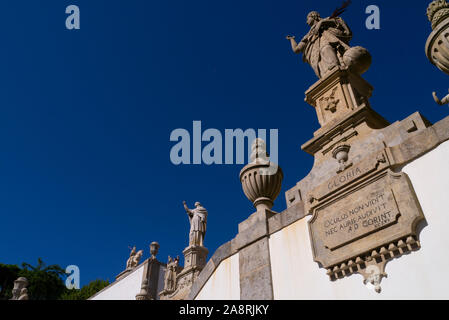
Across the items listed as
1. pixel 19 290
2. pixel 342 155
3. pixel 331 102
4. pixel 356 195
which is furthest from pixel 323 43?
pixel 19 290

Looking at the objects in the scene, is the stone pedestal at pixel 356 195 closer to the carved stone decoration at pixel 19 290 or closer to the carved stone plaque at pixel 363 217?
the carved stone plaque at pixel 363 217

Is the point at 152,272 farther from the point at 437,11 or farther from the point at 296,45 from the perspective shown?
the point at 437,11

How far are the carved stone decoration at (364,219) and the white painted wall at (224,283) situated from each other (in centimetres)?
176

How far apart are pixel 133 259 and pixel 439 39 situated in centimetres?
2339

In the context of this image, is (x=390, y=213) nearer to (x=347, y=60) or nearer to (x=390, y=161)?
(x=390, y=161)

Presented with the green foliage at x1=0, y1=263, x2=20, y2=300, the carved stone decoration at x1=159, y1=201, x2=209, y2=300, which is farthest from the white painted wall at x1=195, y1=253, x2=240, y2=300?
the green foliage at x1=0, y1=263, x2=20, y2=300

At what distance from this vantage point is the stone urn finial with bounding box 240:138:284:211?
6.14 meters

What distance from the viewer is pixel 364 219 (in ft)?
13.7

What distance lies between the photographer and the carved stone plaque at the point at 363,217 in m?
3.85

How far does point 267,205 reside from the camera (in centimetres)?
611

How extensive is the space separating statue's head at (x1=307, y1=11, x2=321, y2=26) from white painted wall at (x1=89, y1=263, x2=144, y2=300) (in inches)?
704
